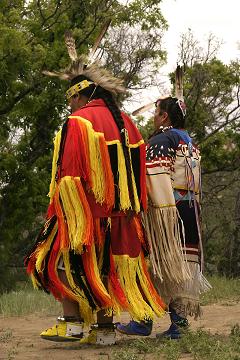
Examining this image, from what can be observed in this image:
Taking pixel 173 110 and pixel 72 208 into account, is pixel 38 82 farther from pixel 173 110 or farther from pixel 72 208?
pixel 72 208

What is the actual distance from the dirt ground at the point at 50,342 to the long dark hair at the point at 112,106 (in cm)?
100

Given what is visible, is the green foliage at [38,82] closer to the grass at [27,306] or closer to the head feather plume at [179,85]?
the grass at [27,306]

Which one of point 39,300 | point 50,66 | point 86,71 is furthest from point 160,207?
point 50,66

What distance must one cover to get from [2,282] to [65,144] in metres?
12.0

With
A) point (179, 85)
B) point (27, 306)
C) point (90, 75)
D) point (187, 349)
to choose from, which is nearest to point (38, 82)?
point (27, 306)

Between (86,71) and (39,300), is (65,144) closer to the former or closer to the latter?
(86,71)

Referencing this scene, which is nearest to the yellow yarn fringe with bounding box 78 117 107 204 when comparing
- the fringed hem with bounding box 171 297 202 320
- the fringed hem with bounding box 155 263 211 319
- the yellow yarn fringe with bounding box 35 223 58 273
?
the yellow yarn fringe with bounding box 35 223 58 273

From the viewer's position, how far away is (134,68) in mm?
15320

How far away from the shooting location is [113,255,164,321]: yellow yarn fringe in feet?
16.0

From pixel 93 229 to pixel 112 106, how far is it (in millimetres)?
880

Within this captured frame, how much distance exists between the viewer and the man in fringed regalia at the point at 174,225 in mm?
5289

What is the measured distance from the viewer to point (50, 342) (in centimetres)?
532

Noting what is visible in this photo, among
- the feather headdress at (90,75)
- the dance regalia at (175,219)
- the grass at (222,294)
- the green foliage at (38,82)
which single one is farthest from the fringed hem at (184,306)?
the green foliage at (38,82)

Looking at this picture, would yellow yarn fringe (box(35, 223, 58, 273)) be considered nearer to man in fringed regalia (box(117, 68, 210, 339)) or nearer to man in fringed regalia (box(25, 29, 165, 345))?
man in fringed regalia (box(25, 29, 165, 345))
